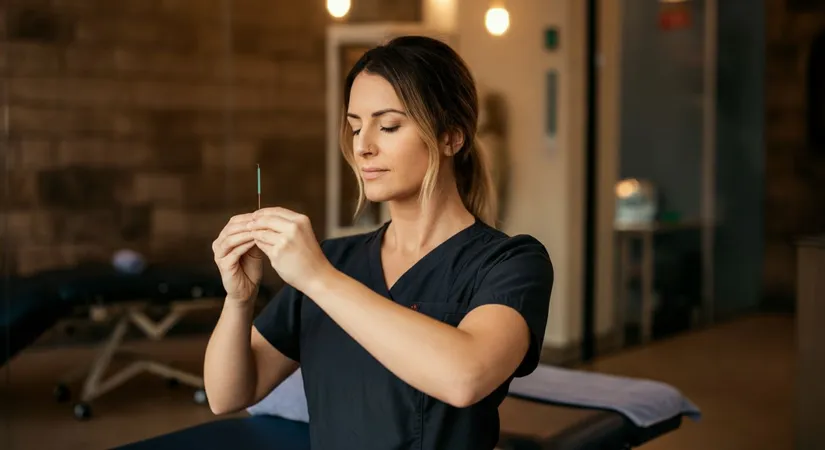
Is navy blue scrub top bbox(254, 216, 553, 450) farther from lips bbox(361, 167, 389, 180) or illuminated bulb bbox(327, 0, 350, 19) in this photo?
illuminated bulb bbox(327, 0, 350, 19)

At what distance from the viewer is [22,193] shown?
308 centimetres

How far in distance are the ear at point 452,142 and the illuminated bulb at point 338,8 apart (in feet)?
7.66

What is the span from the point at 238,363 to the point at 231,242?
0.24 metres

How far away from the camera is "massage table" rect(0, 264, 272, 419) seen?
311 cm

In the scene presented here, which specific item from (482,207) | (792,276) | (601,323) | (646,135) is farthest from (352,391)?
(792,276)

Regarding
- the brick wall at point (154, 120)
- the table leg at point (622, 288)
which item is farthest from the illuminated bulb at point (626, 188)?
the brick wall at point (154, 120)

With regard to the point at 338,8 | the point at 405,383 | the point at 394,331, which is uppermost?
the point at 338,8

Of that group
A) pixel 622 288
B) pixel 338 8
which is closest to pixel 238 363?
pixel 338 8

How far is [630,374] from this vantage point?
511 centimetres

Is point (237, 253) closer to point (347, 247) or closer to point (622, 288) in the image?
point (347, 247)

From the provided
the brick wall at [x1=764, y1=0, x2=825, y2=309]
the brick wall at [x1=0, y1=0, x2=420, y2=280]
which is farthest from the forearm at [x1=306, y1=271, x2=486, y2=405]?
the brick wall at [x1=764, y1=0, x2=825, y2=309]

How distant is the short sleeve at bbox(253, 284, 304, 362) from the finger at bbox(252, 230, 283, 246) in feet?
1.07

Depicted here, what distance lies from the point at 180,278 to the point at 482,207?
78.9 inches

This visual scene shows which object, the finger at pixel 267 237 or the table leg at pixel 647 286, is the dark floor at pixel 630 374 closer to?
the table leg at pixel 647 286
